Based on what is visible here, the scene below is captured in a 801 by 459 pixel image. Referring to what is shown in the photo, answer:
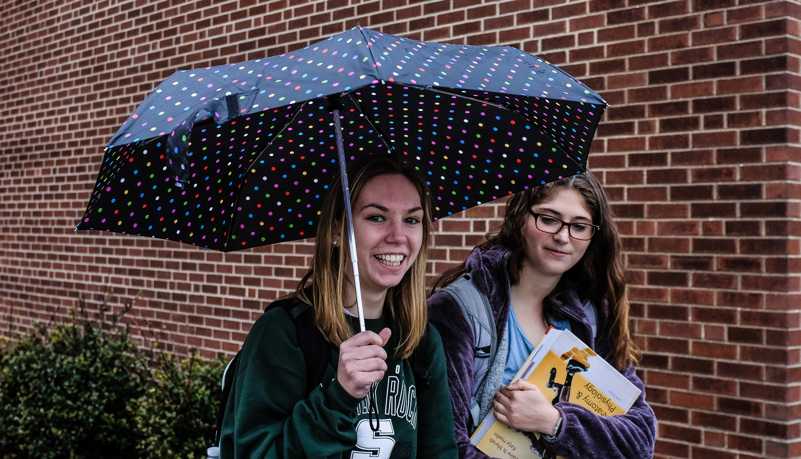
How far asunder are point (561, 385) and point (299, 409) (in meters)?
1.03

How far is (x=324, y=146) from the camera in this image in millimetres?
2768

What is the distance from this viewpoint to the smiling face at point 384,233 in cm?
238

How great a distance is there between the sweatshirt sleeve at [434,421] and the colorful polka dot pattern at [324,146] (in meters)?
0.64

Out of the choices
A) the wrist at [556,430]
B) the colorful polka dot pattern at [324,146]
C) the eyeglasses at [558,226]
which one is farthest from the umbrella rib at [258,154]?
the wrist at [556,430]

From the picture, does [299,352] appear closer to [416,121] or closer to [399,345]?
[399,345]

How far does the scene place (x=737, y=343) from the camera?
4.18 meters

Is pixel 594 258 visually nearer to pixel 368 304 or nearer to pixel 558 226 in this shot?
pixel 558 226

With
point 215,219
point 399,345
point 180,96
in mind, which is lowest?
point 399,345

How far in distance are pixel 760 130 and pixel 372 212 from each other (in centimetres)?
252

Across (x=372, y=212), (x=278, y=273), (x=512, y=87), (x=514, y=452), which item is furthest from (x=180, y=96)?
(x=278, y=273)

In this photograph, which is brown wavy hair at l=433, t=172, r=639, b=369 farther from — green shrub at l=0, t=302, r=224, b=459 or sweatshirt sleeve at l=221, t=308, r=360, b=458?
green shrub at l=0, t=302, r=224, b=459

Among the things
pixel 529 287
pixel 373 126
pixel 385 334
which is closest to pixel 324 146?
pixel 373 126

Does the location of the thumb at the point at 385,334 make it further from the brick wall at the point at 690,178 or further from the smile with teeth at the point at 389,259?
the brick wall at the point at 690,178

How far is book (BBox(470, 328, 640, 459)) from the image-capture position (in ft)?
9.05
